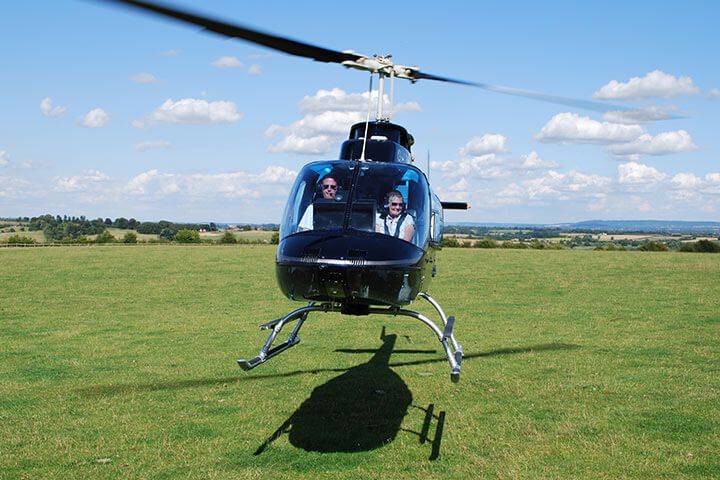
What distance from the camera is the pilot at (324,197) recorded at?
299 inches

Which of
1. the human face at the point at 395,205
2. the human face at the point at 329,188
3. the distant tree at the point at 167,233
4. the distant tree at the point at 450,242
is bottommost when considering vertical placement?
the distant tree at the point at 450,242

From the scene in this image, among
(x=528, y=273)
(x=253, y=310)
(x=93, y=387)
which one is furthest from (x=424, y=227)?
(x=528, y=273)

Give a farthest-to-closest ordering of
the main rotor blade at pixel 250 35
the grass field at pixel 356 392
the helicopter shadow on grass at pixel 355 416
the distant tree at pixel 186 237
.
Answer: the distant tree at pixel 186 237 < the helicopter shadow on grass at pixel 355 416 < the grass field at pixel 356 392 < the main rotor blade at pixel 250 35

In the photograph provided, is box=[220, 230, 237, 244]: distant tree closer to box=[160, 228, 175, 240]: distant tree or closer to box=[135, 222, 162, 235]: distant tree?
box=[160, 228, 175, 240]: distant tree

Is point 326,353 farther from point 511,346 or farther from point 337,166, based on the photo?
point 337,166

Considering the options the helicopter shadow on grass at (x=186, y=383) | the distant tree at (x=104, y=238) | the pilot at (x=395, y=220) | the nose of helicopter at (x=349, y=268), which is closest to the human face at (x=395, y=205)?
the pilot at (x=395, y=220)

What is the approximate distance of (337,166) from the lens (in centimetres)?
786

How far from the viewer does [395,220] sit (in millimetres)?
7535

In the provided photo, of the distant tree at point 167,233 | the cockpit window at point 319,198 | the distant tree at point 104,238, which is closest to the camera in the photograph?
the cockpit window at point 319,198

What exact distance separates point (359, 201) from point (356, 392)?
4747 millimetres

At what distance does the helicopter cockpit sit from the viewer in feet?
24.3

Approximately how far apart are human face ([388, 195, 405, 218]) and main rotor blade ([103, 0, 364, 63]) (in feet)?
5.34

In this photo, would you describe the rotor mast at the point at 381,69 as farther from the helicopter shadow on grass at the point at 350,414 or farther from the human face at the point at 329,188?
the helicopter shadow on grass at the point at 350,414

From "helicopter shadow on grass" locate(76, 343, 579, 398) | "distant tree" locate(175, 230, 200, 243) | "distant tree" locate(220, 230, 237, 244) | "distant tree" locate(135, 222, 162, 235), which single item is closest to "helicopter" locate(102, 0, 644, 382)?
"helicopter shadow on grass" locate(76, 343, 579, 398)
